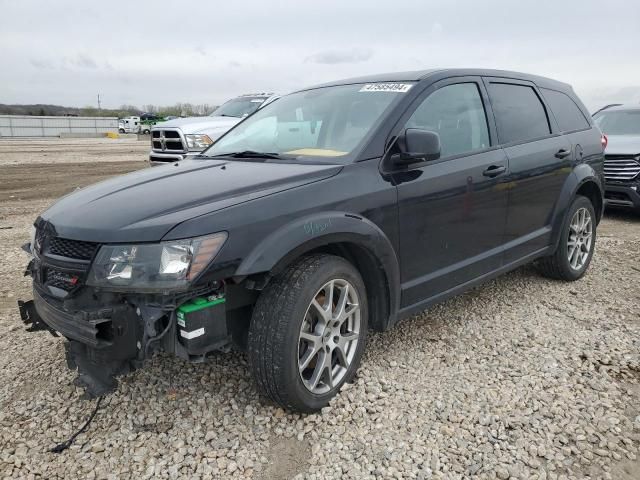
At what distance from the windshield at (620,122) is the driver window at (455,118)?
634 cm

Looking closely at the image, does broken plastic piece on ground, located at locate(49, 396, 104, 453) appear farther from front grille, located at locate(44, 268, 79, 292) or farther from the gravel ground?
front grille, located at locate(44, 268, 79, 292)

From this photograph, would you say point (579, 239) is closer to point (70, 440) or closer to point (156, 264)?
point (156, 264)

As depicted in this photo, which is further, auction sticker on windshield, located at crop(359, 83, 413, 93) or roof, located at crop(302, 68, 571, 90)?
roof, located at crop(302, 68, 571, 90)

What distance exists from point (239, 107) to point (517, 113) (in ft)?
26.8

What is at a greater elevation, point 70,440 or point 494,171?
point 494,171

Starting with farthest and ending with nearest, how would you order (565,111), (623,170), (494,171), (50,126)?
(50,126) → (623,170) → (565,111) → (494,171)

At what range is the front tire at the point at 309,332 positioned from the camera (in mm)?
2553

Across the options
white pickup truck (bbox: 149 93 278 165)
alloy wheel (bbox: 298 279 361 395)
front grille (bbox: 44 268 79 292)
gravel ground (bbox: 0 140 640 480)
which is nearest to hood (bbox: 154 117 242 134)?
white pickup truck (bbox: 149 93 278 165)

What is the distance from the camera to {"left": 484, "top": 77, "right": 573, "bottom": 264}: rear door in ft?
13.0

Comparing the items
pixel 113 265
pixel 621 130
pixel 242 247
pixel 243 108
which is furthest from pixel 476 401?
pixel 243 108

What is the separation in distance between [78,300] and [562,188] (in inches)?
152

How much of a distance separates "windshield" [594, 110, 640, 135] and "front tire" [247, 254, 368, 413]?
7.88 meters

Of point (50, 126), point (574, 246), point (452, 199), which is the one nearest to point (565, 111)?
point (574, 246)

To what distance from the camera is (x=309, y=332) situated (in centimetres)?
282
